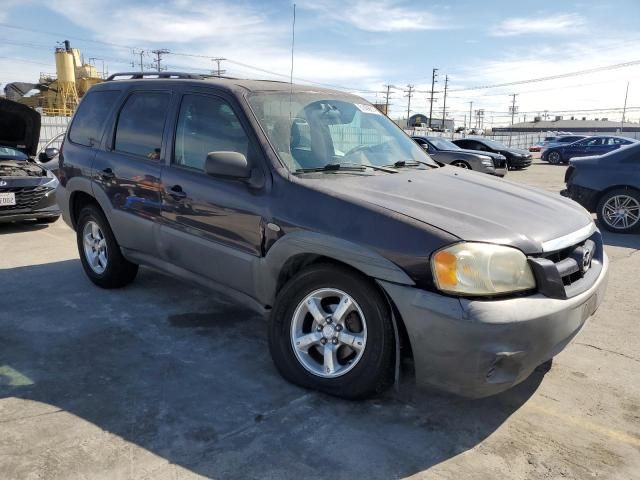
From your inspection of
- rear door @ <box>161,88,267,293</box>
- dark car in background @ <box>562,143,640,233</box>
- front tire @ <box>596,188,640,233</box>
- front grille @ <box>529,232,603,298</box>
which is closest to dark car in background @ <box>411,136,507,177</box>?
dark car in background @ <box>562,143,640,233</box>

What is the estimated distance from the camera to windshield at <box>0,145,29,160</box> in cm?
810

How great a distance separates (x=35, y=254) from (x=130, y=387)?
4.02 m

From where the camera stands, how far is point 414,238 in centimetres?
271

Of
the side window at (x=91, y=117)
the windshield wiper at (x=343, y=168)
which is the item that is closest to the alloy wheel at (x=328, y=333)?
the windshield wiper at (x=343, y=168)

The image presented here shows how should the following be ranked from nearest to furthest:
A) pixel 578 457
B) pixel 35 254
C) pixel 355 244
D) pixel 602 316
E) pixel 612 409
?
pixel 578 457
pixel 355 244
pixel 612 409
pixel 602 316
pixel 35 254

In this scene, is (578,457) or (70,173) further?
(70,173)

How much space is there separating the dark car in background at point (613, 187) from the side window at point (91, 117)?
733 cm

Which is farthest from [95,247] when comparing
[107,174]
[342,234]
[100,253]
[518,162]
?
[518,162]

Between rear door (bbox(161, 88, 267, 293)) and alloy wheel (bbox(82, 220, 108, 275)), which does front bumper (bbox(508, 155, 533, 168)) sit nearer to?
alloy wheel (bbox(82, 220, 108, 275))

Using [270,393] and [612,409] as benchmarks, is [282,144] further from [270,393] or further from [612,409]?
[612,409]

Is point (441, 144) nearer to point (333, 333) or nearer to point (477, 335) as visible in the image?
point (333, 333)

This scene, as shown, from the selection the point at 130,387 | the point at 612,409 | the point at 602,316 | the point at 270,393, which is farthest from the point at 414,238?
the point at 602,316

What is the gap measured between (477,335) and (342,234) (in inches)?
34.4

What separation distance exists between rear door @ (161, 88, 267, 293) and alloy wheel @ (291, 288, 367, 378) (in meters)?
0.51
